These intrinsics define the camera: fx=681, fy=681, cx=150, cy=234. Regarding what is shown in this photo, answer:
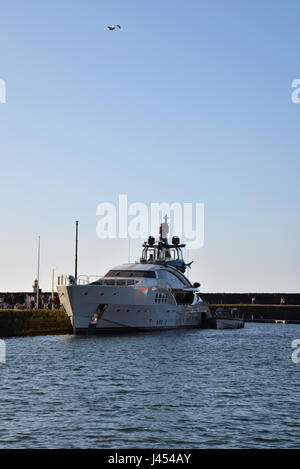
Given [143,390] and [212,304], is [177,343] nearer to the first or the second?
[143,390]

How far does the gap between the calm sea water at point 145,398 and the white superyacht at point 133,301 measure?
9.58m

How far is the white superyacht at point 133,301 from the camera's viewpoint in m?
58.8

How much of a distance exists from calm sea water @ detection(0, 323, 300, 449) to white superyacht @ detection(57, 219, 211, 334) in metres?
9.58

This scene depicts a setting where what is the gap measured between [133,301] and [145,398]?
113 ft

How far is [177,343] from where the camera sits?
56.8 m

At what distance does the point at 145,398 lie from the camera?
92.1 feet

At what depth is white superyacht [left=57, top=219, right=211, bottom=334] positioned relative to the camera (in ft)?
193
